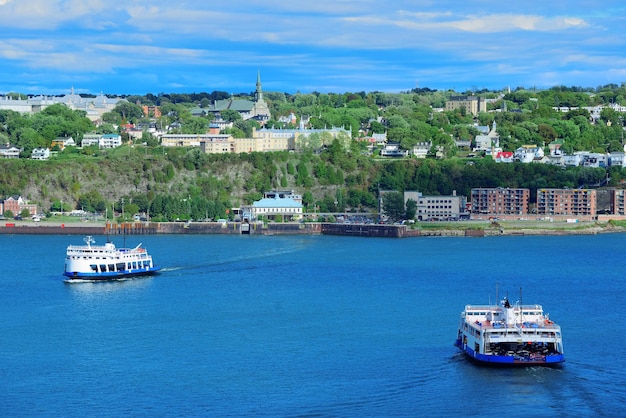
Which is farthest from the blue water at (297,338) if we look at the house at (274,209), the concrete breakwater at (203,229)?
the house at (274,209)

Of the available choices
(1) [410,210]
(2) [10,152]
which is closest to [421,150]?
(1) [410,210]

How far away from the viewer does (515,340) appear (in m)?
22.3

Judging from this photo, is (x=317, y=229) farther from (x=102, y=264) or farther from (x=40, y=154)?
(x=102, y=264)

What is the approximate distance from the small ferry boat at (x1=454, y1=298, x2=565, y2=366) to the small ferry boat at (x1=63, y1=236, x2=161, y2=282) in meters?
15.7

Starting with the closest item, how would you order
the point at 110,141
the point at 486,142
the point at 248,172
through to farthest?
the point at 248,172 → the point at 110,141 → the point at 486,142

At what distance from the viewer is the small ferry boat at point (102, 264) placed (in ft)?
118

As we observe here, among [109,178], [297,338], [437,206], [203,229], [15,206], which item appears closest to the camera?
[297,338]

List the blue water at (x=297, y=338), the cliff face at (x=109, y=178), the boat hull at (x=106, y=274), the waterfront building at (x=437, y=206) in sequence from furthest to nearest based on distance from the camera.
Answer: the cliff face at (x=109, y=178), the waterfront building at (x=437, y=206), the boat hull at (x=106, y=274), the blue water at (x=297, y=338)

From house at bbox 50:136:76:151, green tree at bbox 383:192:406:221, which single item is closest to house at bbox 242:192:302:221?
green tree at bbox 383:192:406:221

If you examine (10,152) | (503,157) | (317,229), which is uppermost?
(10,152)

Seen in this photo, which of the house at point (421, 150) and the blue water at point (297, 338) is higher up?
the house at point (421, 150)

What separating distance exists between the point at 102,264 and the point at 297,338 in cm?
1235

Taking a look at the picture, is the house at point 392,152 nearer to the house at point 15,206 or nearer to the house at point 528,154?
the house at point 528,154

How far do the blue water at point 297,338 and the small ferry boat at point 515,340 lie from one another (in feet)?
0.90
